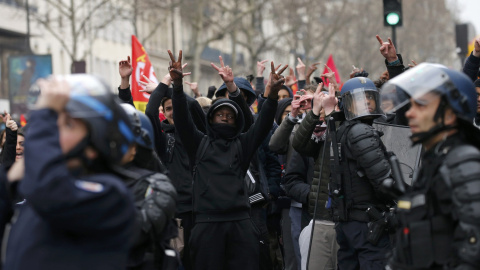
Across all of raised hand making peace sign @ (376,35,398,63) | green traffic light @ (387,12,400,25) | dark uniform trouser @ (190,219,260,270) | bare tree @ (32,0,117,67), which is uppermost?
bare tree @ (32,0,117,67)

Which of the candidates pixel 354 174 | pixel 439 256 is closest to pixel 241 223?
pixel 354 174

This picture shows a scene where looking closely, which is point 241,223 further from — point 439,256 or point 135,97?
point 135,97

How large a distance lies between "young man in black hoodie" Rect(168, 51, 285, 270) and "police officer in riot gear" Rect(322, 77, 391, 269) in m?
0.68

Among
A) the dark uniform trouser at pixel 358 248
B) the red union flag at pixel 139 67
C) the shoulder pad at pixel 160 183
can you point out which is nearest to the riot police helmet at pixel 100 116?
the shoulder pad at pixel 160 183

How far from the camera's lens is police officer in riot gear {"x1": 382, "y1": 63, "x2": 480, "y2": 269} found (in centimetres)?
436

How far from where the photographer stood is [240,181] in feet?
25.5

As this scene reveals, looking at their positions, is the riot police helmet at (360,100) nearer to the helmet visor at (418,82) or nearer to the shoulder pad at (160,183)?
the helmet visor at (418,82)

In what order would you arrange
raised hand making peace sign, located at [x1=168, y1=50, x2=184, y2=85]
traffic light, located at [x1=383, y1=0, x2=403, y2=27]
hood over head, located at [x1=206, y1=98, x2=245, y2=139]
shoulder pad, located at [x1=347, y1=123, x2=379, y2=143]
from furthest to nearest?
traffic light, located at [x1=383, y1=0, x2=403, y2=27] → hood over head, located at [x1=206, y1=98, x2=245, y2=139] → raised hand making peace sign, located at [x1=168, y1=50, x2=184, y2=85] → shoulder pad, located at [x1=347, y1=123, x2=379, y2=143]

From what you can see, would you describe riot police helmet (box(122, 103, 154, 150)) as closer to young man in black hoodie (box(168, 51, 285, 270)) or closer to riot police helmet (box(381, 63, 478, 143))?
riot police helmet (box(381, 63, 478, 143))

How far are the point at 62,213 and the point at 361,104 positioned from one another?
421cm

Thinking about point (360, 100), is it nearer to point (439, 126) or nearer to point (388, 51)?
point (388, 51)

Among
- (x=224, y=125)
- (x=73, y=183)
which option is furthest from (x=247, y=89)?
(x=73, y=183)

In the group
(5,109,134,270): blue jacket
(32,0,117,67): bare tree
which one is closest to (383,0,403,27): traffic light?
(5,109,134,270): blue jacket

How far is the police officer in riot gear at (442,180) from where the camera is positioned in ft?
14.3
